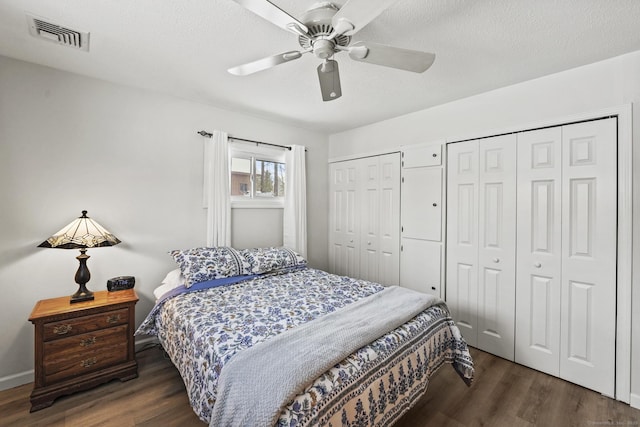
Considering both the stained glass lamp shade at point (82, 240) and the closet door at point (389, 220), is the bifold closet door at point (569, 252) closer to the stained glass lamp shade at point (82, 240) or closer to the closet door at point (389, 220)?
the closet door at point (389, 220)

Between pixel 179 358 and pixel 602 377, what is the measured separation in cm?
305

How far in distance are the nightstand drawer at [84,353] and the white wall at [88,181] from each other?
0.50 m

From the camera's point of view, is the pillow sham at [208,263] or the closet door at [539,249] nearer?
the closet door at [539,249]

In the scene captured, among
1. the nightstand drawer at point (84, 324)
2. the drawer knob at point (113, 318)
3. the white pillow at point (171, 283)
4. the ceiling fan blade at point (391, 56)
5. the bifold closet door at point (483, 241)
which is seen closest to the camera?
the ceiling fan blade at point (391, 56)

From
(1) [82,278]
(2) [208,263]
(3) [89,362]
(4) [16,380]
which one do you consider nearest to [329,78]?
(2) [208,263]

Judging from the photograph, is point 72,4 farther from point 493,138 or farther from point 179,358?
point 493,138

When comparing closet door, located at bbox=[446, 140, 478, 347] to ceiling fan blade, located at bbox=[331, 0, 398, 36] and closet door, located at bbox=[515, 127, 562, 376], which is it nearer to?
closet door, located at bbox=[515, 127, 562, 376]

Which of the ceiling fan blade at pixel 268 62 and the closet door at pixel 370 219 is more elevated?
the ceiling fan blade at pixel 268 62

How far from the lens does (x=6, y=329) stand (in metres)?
2.09

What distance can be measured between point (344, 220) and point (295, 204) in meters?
0.78

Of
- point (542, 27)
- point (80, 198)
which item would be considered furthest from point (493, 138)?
point (80, 198)

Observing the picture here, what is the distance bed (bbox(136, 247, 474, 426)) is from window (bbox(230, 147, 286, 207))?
2.98 ft

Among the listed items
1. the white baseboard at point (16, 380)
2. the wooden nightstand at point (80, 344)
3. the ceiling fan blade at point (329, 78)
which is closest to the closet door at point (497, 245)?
the ceiling fan blade at point (329, 78)

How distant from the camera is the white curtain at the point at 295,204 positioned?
3631 mm
